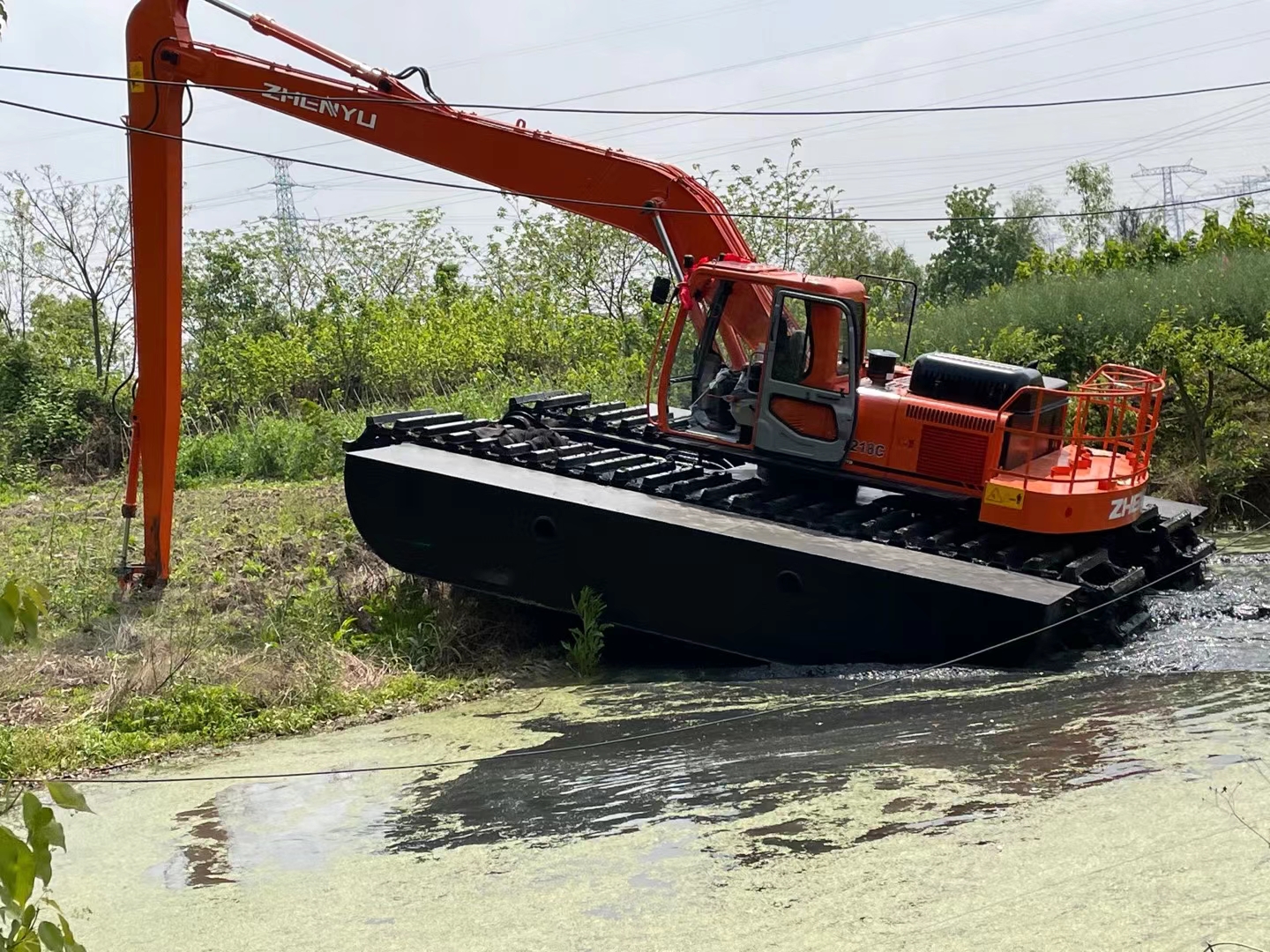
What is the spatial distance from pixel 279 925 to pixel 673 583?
14.4ft

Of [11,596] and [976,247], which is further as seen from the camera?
[976,247]

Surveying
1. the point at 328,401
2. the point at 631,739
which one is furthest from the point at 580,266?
the point at 631,739

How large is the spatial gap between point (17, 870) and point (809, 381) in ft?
26.5

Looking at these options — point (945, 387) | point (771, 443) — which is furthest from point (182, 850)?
point (945, 387)

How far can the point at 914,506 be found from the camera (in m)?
9.80

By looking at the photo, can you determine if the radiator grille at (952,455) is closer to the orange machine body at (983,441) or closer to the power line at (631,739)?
the orange machine body at (983,441)

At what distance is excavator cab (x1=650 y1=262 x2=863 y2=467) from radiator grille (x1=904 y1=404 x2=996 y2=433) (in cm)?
43

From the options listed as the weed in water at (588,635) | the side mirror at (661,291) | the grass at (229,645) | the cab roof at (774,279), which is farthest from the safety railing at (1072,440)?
the grass at (229,645)

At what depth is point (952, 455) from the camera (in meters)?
9.46

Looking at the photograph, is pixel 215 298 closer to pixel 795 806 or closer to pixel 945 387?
pixel 945 387

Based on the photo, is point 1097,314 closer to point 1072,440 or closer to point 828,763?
point 1072,440

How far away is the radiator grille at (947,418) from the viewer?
927 centimetres

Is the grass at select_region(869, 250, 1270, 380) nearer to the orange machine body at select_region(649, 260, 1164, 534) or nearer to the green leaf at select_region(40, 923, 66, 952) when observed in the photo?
the orange machine body at select_region(649, 260, 1164, 534)

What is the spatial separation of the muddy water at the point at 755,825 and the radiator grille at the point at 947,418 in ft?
5.54
